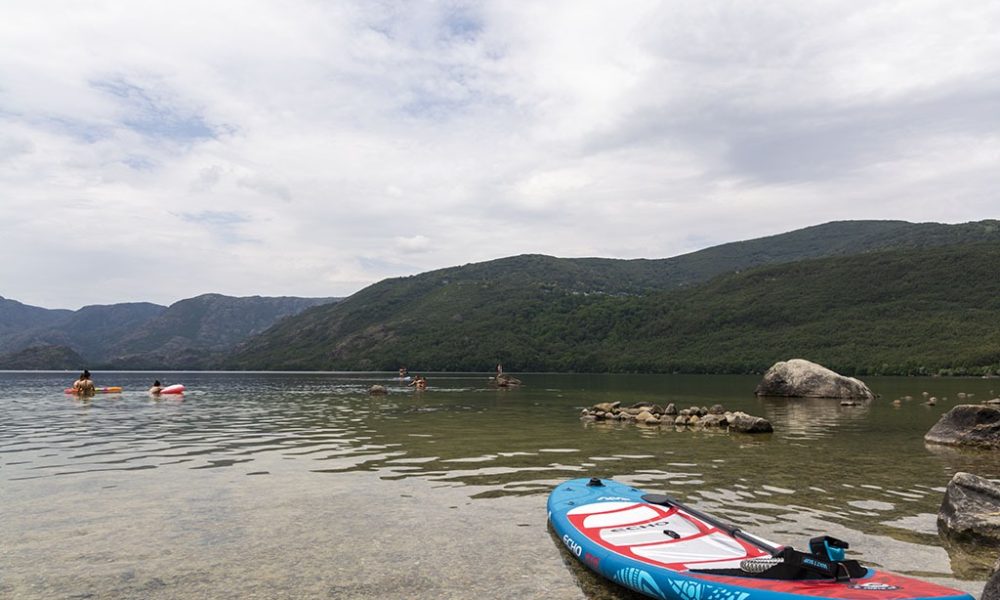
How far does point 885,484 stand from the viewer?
667 inches

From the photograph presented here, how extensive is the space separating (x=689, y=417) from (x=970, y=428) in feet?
40.5

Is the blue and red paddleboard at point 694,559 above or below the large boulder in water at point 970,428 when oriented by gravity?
above

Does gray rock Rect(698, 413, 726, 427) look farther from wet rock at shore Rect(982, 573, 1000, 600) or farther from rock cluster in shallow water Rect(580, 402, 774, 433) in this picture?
wet rock at shore Rect(982, 573, 1000, 600)

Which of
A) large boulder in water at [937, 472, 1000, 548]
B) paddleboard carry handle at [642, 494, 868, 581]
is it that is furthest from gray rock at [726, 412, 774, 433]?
paddleboard carry handle at [642, 494, 868, 581]

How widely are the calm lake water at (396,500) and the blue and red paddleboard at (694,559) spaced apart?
0.52 meters

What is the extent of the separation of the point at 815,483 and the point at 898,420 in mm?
23078

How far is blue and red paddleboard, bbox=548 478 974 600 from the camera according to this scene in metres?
→ 7.45

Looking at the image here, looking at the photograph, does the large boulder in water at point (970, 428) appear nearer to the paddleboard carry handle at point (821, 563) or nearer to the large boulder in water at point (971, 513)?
the large boulder in water at point (971, 513)

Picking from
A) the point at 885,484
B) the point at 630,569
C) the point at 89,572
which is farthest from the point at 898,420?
the point at 89,572

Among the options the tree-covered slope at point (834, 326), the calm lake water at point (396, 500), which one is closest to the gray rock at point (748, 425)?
the calm lake water at point (396, 500)

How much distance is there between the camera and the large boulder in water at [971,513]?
11320 mm

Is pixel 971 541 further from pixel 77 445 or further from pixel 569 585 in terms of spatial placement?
pixel 77 445

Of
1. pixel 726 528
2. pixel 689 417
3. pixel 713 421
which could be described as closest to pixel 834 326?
pixel 689 417

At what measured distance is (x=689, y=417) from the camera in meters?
33.5
